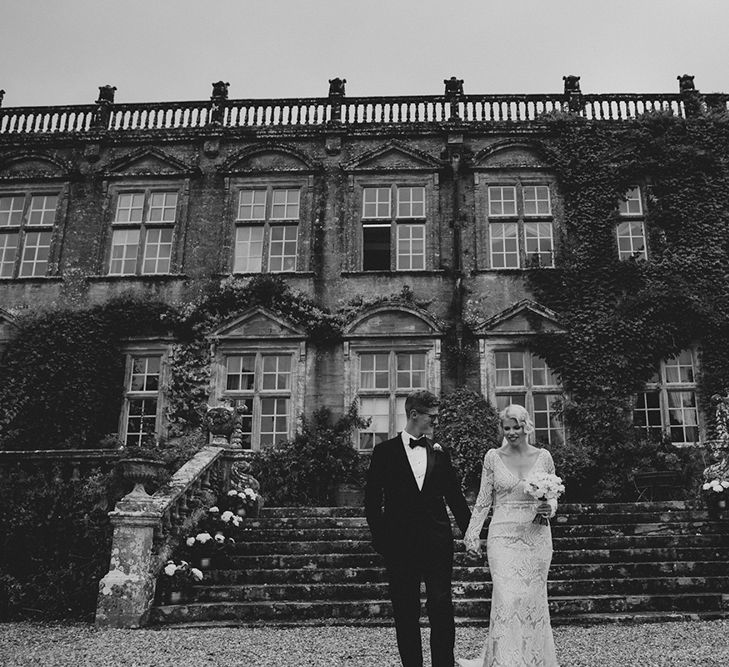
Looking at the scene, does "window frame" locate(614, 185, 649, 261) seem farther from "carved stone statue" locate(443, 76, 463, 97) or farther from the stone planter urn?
the stone planter urn

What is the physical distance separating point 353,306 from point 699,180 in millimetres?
7909

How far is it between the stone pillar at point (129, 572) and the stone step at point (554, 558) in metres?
1.33

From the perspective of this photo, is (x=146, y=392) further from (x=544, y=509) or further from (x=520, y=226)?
(x=544, y=509)

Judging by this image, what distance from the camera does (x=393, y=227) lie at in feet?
53.9

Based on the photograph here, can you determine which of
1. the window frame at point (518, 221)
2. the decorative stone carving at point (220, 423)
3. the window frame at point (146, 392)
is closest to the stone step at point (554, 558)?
the decorative stone carving at point (220, 423)

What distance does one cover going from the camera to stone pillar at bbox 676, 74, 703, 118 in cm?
1672

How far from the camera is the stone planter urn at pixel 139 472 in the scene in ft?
27.3

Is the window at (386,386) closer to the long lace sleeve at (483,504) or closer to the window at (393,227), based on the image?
the window at (393,227)

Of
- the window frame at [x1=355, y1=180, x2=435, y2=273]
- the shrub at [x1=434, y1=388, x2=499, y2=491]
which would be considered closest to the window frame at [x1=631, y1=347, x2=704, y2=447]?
the shrub at [x1=434, y1=388, x2=499, y2=491]

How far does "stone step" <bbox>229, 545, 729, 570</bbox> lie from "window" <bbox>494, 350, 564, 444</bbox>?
597 cm

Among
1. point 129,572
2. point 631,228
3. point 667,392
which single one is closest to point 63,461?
point 129,572

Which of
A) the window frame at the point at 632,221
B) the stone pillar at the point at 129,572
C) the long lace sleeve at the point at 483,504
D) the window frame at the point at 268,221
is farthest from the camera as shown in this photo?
the window frame at the point at 268,221

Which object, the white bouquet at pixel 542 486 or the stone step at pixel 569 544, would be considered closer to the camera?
the white bouquet at pixel 542 486

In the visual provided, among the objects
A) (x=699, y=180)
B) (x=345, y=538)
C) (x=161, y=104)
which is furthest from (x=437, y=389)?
(x=161, y=104)
